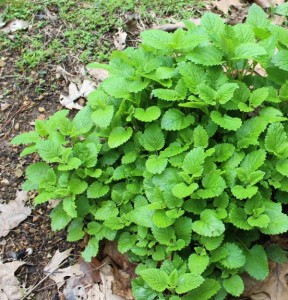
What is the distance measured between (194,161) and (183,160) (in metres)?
0.13

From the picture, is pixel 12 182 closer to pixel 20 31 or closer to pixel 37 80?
pixel 37 80

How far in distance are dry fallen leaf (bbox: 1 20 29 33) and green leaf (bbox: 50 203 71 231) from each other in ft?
6.51

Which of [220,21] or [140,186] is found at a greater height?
[220,21]

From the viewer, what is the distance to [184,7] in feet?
13.9

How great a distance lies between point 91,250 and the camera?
2836mm

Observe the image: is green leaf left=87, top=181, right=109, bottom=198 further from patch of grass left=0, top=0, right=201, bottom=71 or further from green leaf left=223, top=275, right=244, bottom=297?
patch of grass left=0, top=0, right=201, bottom=71

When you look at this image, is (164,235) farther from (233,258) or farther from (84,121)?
(84,121)

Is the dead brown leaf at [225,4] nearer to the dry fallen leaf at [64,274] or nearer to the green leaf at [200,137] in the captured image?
the green leaf at [200,137]

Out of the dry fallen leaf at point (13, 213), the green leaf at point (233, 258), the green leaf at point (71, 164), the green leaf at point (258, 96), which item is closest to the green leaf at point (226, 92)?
the green leaf at point (258, 96)

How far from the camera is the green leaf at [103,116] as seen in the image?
9.12 ft

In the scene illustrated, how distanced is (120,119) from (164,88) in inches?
12.8

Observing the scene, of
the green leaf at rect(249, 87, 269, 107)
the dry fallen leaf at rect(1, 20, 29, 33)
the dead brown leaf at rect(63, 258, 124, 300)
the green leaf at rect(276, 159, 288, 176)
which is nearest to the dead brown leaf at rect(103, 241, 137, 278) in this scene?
the dead brown leaf at rect(63, 258, 124, 300)

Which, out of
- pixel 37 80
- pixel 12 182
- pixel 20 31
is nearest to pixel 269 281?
pixel 12 182

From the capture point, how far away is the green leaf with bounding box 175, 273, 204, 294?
94.0 inches
